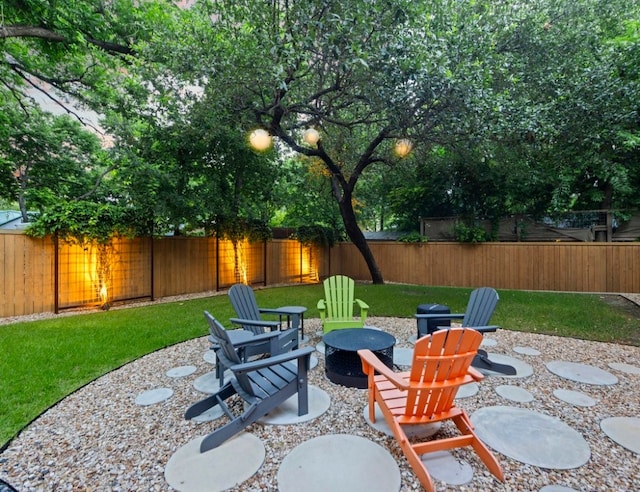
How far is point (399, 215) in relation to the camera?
12.0m

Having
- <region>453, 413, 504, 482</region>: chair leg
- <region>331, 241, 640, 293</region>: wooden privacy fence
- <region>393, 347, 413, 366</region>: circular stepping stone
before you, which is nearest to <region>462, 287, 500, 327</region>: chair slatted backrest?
<region>393, 347, 413, 366</region>: circular stepping stone

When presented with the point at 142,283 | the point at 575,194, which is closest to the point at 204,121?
the point at 142,283

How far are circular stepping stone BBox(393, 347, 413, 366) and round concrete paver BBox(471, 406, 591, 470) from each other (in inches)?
39.9

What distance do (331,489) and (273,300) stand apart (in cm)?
556

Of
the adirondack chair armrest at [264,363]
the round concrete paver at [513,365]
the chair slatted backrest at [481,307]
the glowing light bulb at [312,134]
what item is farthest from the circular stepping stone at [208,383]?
the glowing light bulb at [312,134]

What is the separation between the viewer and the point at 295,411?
238cm

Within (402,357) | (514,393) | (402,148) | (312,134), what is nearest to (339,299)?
(402,357)

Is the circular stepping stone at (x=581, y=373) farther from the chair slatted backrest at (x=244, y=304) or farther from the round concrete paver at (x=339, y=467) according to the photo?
the chair slatted backrest at (x=244, y=304)

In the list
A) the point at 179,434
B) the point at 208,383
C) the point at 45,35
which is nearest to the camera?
the point at 179,434

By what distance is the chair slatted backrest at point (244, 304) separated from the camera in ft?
11.4

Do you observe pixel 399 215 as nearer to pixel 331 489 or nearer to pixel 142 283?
pixel 142 283

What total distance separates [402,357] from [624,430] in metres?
1.81

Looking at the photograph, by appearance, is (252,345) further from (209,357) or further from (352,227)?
(352,227)

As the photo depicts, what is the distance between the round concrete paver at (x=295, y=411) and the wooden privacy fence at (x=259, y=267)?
558 cm
